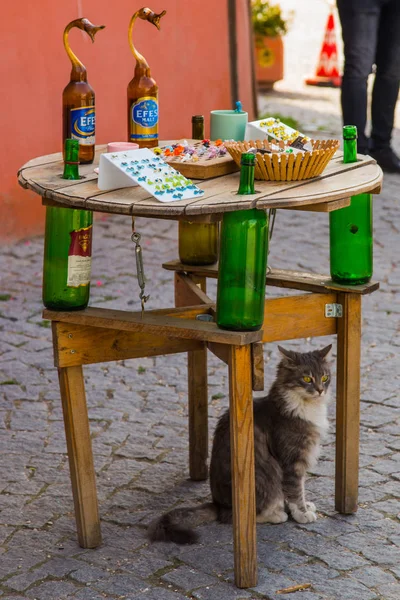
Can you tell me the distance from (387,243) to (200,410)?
10.8 feet

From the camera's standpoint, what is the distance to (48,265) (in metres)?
3.05

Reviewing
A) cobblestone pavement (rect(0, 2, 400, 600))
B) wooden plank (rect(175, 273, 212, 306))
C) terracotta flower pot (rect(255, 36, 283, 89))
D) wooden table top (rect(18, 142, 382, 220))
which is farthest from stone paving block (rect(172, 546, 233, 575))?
terracotta flower pot (rect(255, 36, 283, 89))

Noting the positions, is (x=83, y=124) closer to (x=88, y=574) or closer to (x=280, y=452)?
(x=280, y=452)

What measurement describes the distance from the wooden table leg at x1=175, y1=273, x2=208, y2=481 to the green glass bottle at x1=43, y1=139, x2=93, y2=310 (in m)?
0.73

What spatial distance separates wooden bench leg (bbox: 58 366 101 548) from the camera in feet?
10.3

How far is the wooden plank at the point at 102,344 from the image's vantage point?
3078mm

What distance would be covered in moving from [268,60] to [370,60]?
4979 mm

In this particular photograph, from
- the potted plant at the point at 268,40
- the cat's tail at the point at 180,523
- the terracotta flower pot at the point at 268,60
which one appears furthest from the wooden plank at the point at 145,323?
the terracotta flower pot at the point at 268,60

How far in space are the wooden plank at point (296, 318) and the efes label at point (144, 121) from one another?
29.4 inches

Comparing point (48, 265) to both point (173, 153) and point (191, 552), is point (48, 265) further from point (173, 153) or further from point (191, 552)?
point (191, 552)

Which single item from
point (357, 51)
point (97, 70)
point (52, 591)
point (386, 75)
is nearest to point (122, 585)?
point (52, 591)

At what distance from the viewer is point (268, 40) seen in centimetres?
1207

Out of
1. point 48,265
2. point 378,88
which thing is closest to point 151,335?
point 48,265

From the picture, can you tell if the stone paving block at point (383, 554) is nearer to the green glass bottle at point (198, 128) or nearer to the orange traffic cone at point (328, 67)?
the green glass bottle at point (198, 128)
